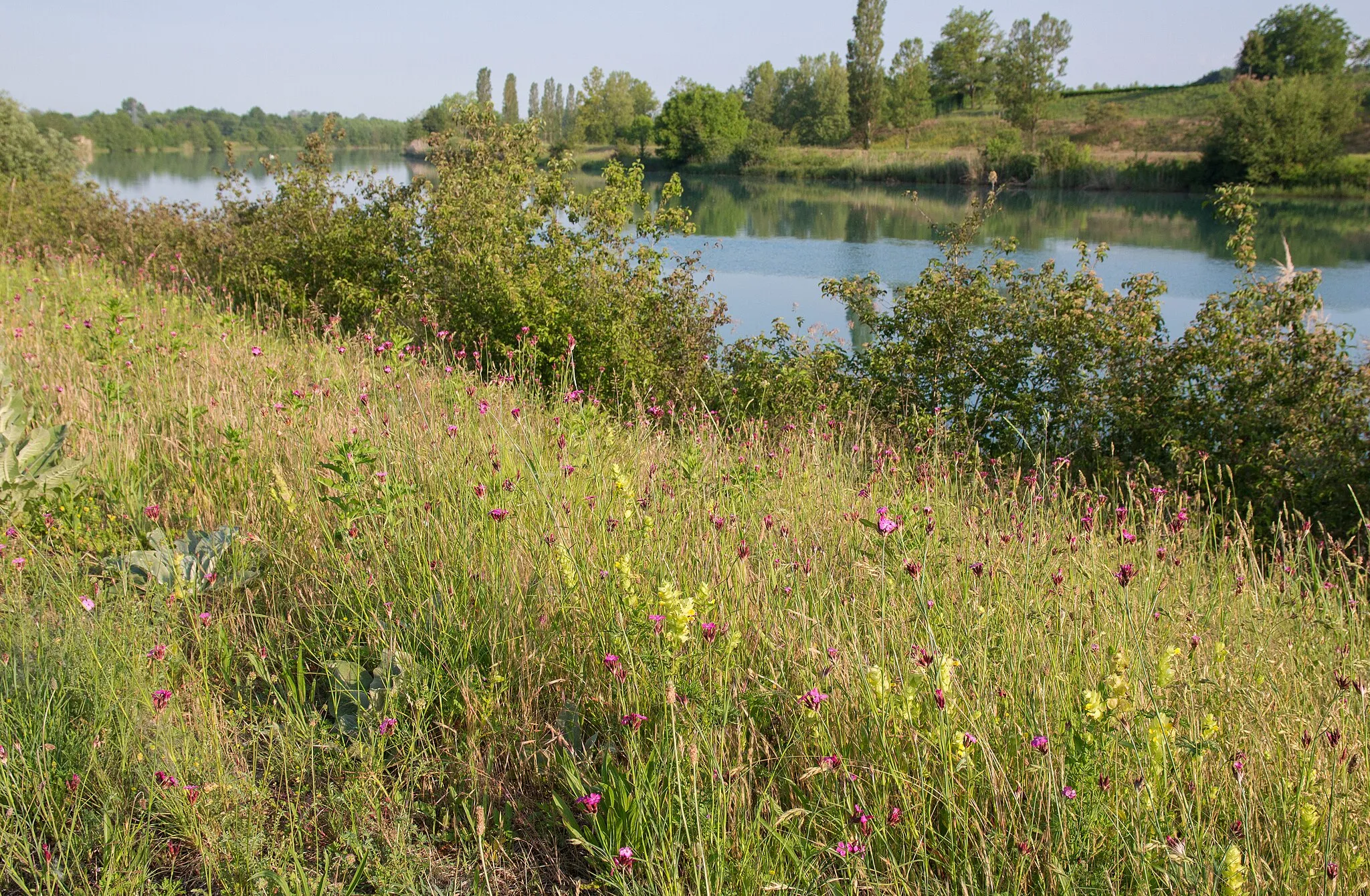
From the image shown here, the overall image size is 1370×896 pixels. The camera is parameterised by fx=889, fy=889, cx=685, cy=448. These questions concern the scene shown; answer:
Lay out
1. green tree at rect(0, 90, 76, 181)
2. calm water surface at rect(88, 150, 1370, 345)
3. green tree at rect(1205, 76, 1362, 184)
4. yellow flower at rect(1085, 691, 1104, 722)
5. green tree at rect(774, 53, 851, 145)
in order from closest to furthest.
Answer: yellow flower at rect(1085, 691, 1104, 722) < calm water surface at rect(88, 150, 1370, 345) < green tree at rect(0, 90, 76, 181) < green tree at rect(1205, 76, 1362, 184) < green tree at rect(774, 53, 851, 145)

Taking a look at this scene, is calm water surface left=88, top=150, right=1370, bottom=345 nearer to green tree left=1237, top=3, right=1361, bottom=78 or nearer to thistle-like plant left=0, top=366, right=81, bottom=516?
thistle-like plant left=0, top=366, right=81, bottom=516

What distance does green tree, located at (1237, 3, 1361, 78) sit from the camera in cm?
5503

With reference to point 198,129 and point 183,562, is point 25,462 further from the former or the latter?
point 198,129

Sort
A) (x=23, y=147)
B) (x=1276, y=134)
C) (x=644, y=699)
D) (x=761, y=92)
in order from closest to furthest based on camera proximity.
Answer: (x=644, y=699) → (x=23, y=147) → (x=1276, y=134) → (x=761, y=92)

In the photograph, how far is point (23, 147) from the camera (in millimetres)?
18422

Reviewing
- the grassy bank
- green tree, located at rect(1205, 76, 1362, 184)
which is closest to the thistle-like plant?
the grassy bank

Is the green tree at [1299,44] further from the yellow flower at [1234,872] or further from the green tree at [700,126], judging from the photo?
the yellow flower at [1234,872]

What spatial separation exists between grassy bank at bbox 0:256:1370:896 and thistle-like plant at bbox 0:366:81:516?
0.09 meters

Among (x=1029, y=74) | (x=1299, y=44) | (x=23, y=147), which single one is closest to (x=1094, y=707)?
(x=23, y=147)

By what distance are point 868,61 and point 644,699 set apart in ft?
217

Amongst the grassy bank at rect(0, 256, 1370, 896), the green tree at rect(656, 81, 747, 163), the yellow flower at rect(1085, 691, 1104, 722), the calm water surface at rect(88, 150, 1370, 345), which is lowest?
the grassy bank at rect(0, 256, 1370, 896)

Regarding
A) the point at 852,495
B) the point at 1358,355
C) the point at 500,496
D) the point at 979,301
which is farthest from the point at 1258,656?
the point at 1358,355

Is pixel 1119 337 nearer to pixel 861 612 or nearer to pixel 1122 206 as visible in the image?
pixel 861 612

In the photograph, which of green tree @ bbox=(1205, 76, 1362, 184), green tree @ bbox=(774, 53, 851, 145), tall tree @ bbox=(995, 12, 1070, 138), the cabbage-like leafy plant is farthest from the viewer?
green tree @ bbox=(774, 53, 851, 145)
